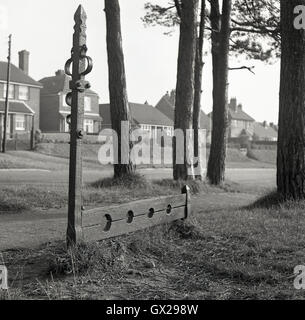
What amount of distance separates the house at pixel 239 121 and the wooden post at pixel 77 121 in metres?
84.2

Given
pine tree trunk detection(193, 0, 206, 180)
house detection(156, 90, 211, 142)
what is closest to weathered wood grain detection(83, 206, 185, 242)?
pine tree trunk detection(193, 0, 206, 180)

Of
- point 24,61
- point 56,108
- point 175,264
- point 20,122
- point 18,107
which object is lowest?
point 175,264

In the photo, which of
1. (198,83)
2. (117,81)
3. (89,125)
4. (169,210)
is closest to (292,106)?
(169,210)

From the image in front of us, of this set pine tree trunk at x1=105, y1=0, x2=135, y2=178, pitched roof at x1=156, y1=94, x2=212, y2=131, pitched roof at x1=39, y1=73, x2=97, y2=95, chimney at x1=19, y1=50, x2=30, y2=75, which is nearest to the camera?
pine tree trunk at x1=105, y1=0, x2=135, y2=178

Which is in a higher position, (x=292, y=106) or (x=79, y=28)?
(x=79, y=28)

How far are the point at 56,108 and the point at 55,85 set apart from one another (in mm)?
3556

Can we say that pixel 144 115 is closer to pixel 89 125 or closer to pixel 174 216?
pixel 89 125

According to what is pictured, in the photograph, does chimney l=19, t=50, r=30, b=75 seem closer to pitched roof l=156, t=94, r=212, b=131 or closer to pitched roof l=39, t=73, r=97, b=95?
pitched roof l=39, t=73, r=97, b=95

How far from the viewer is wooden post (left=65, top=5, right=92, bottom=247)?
5.57 metres

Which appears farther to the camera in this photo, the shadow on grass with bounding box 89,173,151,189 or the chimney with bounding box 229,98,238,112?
the chimney with bounding box 229,98,238,112

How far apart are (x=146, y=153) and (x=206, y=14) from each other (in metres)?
19.9

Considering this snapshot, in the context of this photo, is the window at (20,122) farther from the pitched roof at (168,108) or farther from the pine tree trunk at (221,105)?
the pitched roof at (168,108)

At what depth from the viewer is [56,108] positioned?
177 ft
